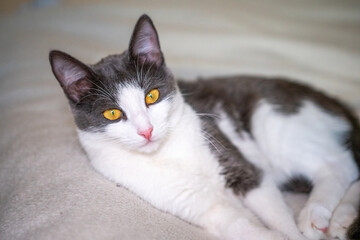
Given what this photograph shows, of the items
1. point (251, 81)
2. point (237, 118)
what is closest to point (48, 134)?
point (237, 118)

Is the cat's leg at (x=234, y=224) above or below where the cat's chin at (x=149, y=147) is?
below

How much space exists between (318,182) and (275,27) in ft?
5.75

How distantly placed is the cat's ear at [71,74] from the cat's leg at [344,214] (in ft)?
4.23

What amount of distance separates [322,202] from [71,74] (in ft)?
4.35

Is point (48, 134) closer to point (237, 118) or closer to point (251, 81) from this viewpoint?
point (237, 118)

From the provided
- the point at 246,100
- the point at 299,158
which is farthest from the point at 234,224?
the point at 246,100

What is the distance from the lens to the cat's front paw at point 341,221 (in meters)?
1.35

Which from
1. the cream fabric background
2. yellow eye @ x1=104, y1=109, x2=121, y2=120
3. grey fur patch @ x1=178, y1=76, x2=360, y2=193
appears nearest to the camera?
the cream fabric background

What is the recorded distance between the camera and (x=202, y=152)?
1.55 meters

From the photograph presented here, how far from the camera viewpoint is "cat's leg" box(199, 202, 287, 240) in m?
1.33

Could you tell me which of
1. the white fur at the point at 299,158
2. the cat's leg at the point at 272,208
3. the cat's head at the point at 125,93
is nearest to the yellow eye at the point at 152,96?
the cat's head at the point at 125,93

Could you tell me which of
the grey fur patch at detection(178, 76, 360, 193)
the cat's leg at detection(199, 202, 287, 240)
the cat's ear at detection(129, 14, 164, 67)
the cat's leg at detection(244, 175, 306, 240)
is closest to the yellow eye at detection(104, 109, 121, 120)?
the cat's ear at detection(129, 14, 164, 67)

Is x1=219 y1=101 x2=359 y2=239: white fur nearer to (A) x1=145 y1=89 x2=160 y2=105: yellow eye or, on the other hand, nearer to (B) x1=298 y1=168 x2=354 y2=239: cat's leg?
(B) x1=298 y1=168 x2=354 y2=239: cat's leg

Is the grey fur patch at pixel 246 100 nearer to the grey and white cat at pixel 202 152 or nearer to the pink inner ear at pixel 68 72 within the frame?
the grey and white cat at pixel 202 152
